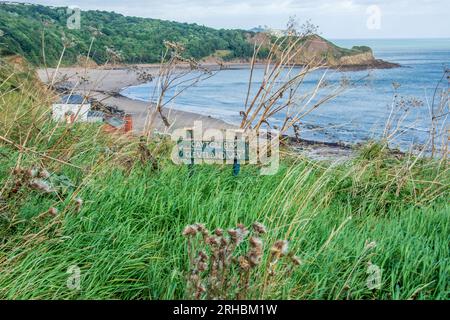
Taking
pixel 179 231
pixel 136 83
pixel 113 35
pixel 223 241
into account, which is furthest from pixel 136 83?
pixel 223 241

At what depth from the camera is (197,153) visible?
13.4ft

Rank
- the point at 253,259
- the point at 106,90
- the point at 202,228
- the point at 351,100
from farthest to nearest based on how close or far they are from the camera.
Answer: the point at 351,100 → the point at 106,90 → the point at 202,228 → the point at 253,259

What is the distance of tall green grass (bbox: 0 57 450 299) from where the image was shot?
248 cm

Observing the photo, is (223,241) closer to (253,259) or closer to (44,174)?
(253,259)

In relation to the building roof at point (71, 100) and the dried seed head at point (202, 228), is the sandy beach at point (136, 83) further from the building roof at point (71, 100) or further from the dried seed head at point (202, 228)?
the dried seed head at point (202, 228)

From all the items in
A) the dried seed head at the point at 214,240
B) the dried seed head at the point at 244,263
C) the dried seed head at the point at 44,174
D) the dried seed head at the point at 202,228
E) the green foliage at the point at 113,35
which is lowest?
the dried seed head at the point at 244,263

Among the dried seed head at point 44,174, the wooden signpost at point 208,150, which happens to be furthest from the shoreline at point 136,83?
the dried seed head at point 44,174

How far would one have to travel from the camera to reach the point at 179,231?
9.55 ft

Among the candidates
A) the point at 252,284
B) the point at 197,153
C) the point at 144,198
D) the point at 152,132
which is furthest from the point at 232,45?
the point at 252,284

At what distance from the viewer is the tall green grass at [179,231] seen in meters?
2.48

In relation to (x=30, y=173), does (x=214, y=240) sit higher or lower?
lower

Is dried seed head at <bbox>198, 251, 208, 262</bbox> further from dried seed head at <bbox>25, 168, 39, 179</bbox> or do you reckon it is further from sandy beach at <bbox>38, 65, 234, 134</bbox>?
sandy beach at <bbox>38, 65, 234, 134</bbox>

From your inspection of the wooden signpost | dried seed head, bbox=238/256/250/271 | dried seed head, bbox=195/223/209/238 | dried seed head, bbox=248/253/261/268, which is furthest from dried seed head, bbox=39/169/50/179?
the wooden signpost
